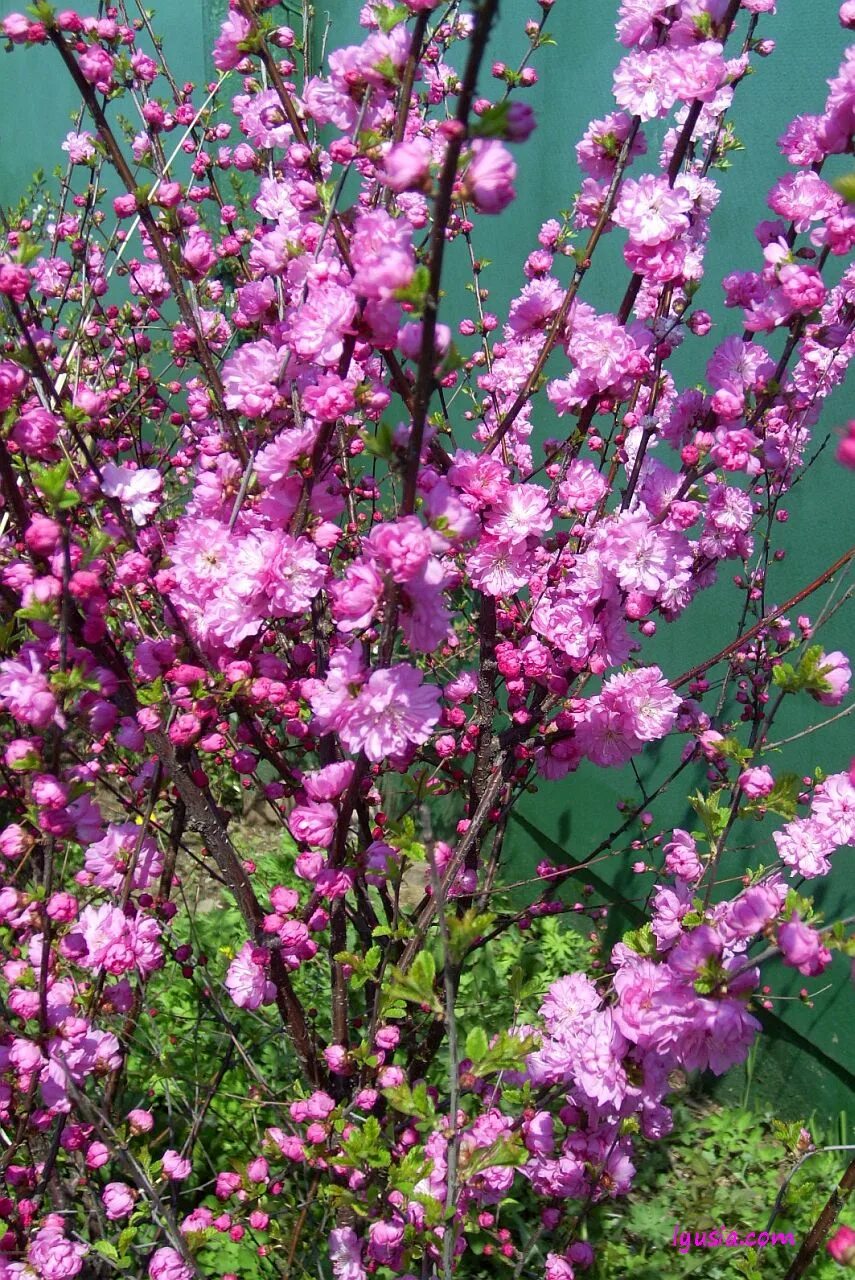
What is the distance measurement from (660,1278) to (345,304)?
8.09 feet

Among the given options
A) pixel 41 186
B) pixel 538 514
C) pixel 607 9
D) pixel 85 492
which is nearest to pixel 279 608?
pixel 85 492

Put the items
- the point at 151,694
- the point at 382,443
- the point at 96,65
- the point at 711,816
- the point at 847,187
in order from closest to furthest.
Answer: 1. the point at 847,187
2. the point at 382,443
3. the point at 151,694
4. the point at 711,816
5. the point at 96,65

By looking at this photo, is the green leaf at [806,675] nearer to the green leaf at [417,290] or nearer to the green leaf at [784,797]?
the green leaf at [784,797]

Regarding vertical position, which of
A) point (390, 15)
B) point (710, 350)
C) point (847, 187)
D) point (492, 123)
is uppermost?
point (710, 350)

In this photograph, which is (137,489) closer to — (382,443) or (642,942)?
(382,443)

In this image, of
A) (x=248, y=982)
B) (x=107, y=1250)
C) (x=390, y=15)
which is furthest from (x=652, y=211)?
(x=107, y=1250)

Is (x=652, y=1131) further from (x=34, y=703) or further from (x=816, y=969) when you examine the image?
(x=34, y=703)

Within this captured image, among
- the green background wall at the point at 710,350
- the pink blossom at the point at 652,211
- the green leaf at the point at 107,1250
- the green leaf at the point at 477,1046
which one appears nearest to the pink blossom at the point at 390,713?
the green leaf at the point at 477,1046

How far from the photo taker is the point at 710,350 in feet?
8.79

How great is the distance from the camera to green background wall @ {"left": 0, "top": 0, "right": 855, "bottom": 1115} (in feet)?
7.84

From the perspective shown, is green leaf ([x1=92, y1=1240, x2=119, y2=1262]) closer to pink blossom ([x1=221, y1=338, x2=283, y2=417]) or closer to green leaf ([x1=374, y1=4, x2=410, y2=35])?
pink blossom ([x1=221, y1=338, x2=283, y2=417])

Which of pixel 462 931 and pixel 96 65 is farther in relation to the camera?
pixel 96 65

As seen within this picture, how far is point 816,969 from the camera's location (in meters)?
1.17

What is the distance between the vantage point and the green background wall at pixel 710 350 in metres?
2.39
